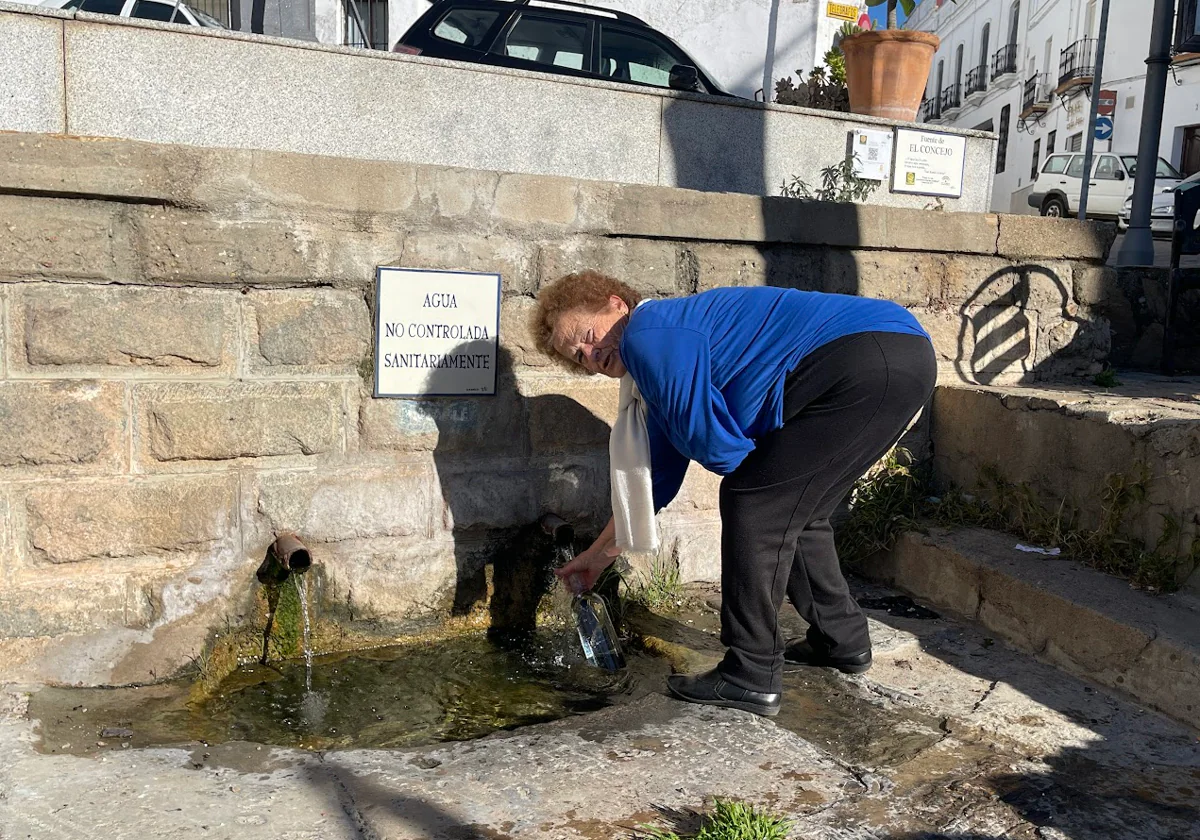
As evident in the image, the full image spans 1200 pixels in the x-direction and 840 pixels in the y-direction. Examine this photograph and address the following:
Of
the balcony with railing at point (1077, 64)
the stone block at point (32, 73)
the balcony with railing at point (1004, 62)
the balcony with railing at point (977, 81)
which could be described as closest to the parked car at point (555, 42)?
the stone block at point (32, 73)

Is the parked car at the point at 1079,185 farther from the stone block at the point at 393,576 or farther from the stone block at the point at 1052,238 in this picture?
the stone block at the point at 393,576

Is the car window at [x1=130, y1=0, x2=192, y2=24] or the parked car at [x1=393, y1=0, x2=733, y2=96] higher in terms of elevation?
the car window at [x1=130, y1=0, x2=192, y2=24]

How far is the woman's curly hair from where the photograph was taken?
2963 millimetres

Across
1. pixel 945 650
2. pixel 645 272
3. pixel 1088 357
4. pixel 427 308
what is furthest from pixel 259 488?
pixel 1088 357

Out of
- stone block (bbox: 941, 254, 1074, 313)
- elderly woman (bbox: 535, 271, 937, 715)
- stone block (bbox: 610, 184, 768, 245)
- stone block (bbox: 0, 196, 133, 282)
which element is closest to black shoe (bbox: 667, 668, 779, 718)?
elderly woman (bbox: 535, 271, 937, 715)

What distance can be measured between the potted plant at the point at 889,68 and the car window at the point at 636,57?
169cm

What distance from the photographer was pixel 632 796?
240 centimetres

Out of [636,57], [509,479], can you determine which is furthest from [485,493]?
[636,57]

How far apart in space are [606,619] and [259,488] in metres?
1.28

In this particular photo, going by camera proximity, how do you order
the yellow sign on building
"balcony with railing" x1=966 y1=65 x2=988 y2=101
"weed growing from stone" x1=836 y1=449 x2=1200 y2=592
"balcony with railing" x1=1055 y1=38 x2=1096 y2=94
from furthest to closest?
"balcony with railing" x1=966 y1=65 x2=988 y2=101
"balcony with railing" x1=1055 y1=38 x2=1096 y2=94
the yellow sign on building
"weed growing from stone" x1=836 y1=449 x2=1200 y2=592

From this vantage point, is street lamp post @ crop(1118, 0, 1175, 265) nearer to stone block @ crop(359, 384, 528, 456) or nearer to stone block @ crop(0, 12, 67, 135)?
stone block @ crop(359, 384, 528, 456)

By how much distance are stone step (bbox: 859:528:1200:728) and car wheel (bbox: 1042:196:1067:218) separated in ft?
57.2

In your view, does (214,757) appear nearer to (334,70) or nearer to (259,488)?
(259,488)

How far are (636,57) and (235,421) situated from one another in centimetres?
611
